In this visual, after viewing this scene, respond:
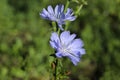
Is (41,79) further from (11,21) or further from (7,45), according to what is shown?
(11,21)

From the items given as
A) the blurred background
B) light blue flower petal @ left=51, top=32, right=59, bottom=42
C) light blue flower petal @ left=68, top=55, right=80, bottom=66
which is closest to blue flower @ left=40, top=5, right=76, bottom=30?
light blue flower petal @ left=51, top=32, right=59, bottom=42

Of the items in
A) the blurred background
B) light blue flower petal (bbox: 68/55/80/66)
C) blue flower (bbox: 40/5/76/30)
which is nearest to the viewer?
light blue flower petal (bbox: 68/55/80/66)

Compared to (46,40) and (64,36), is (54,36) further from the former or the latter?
(46,40)

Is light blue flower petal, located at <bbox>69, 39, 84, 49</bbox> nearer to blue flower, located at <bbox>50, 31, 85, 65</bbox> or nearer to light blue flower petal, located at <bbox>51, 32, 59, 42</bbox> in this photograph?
blue flower, located at <bbox>50, 31, 85, 65</bbox>

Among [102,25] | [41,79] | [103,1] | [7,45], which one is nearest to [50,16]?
[41,79]

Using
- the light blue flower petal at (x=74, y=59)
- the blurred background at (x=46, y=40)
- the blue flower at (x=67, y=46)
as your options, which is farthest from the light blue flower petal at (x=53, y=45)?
the blurred background at (x=46, y=40)
